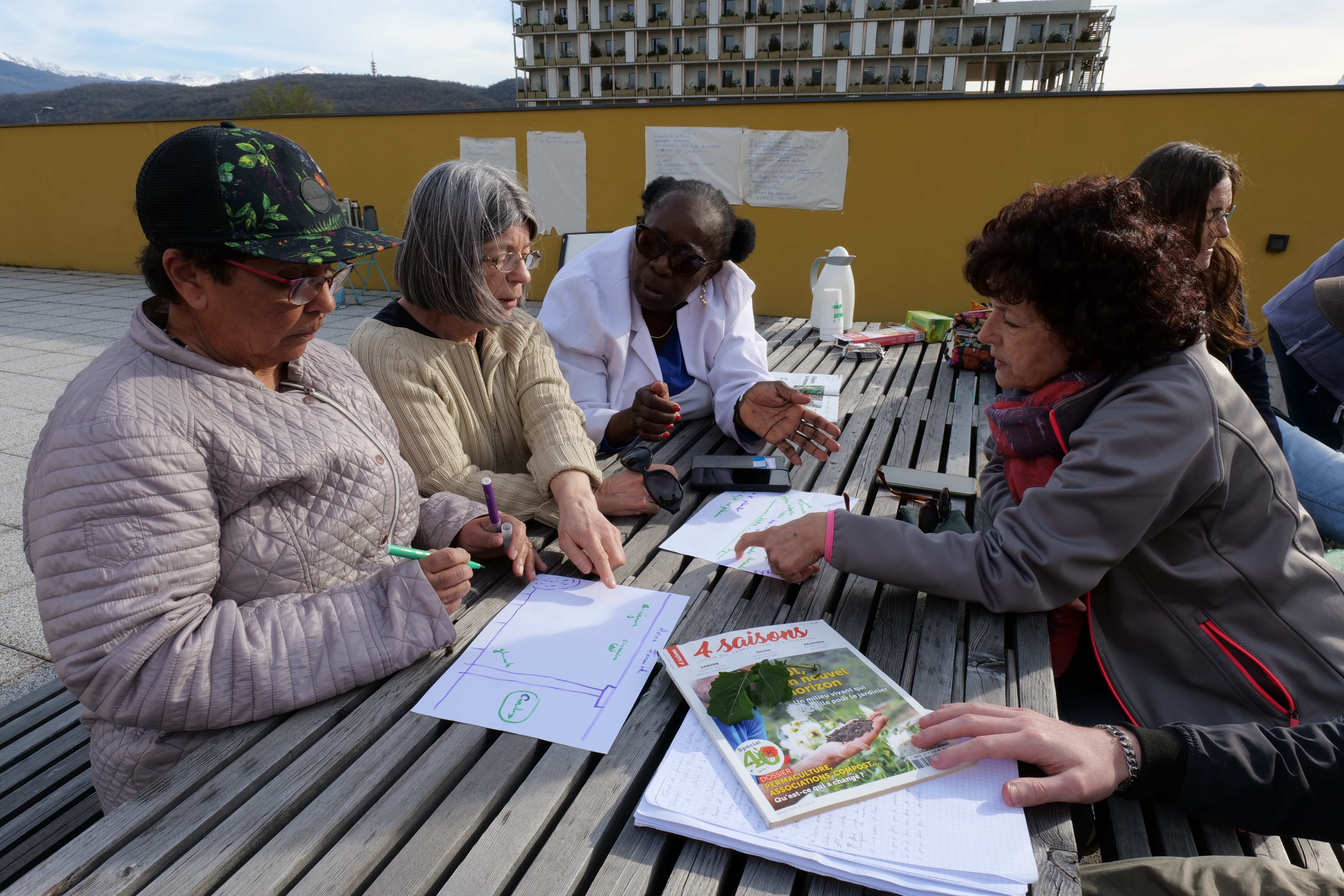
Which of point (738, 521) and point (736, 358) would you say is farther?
point (736, 358)

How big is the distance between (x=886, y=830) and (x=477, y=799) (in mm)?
477

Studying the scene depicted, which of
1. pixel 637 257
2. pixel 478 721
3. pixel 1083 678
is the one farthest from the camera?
pixel 637 257

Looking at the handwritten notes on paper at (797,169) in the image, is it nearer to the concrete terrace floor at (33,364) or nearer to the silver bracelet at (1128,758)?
the concrete terrace floor at (33,364)

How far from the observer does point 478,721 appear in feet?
3.38

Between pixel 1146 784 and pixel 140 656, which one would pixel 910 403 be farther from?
pixel 140 656

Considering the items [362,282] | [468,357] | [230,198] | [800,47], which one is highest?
[800,47]

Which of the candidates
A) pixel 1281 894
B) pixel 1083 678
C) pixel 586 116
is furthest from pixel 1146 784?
pixel 586 116

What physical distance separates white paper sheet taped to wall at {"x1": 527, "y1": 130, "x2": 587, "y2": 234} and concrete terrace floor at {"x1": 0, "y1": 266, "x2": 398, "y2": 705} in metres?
2.27

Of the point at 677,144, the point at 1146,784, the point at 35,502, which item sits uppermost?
the point at 677,144

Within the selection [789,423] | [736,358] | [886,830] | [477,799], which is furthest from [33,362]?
[886,830]

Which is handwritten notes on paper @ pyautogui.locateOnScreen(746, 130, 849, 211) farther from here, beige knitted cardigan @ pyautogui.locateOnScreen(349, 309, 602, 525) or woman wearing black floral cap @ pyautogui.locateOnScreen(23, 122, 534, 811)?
woman wearing black floral cap @ pyautogui.locateOnScreen(23, 122, 534, 811)

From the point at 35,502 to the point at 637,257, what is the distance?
1.91 meters

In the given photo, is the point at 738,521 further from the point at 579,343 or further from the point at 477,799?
the point at 579,343

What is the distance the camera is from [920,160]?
663 centimetres
